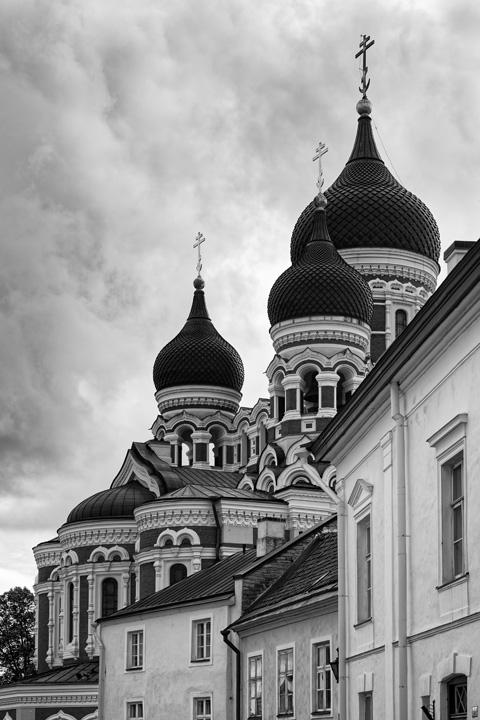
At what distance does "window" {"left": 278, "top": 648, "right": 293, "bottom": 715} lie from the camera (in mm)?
20703

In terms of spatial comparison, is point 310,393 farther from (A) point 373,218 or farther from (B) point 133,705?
(B) point 133,705

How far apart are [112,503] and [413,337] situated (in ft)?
117

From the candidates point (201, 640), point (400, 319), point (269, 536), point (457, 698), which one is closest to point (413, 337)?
point (457, 698)

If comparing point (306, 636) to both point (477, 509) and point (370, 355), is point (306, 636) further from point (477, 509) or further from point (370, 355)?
point (370, 355)

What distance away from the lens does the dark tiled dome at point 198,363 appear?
176 feet

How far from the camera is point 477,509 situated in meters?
11.2

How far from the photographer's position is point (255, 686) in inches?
899

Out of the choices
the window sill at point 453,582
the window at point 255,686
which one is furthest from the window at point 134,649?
the window sill at point 453,582

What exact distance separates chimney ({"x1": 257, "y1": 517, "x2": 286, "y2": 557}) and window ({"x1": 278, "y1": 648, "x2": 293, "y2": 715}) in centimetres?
645

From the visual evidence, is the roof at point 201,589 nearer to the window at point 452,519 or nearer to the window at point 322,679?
the window at point 322,679

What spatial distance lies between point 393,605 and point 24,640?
53.1m

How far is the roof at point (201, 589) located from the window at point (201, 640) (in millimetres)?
480

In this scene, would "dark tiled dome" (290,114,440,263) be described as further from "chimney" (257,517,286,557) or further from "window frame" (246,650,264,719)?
"window frame" (246,650,264,719)

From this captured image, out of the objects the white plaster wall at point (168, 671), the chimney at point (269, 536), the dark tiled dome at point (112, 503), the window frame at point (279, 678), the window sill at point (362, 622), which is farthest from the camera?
the dark tiled dome at point (112, 503)
